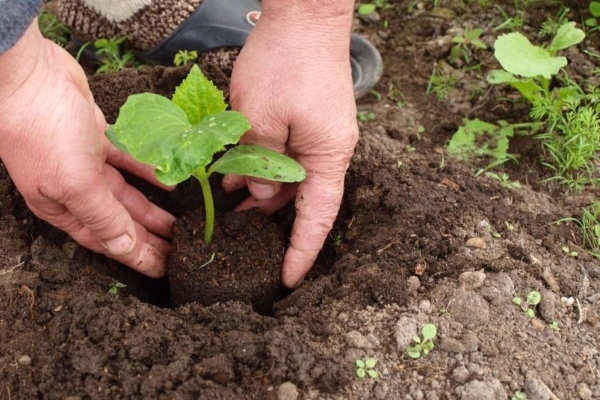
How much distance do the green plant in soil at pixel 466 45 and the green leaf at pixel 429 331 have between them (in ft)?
4.63

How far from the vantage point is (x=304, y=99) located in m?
1.84

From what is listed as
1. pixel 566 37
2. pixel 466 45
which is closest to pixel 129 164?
pixel 466 45

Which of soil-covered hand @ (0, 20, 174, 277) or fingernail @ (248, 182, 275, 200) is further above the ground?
soil-covered hand @ (0, 20, 174, 277)

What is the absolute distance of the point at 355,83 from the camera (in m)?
2.65

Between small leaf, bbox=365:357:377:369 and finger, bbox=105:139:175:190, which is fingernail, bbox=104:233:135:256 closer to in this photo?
finger, bbox=105:139:175:190

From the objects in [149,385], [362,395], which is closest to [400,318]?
[362,395]

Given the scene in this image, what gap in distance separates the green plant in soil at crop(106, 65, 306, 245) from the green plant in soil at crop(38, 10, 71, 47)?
1451 millimetres

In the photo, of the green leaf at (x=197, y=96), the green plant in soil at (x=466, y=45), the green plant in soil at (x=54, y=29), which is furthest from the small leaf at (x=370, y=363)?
the green plant in soil at (x=54, y=29)

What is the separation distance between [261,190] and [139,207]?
41 centimetres

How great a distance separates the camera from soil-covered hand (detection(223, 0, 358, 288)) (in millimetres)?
1853

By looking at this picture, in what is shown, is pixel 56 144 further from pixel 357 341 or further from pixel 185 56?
pixel 185 56

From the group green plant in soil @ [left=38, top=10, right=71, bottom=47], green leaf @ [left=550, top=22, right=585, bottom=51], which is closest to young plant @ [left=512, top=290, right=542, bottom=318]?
green leaf @ [left=550, top=22, right=585, bottom=51]

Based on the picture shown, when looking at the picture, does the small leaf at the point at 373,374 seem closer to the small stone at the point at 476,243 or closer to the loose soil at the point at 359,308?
the loose soil at the point at 359,308

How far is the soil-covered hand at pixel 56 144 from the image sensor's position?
65.0 inches
